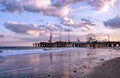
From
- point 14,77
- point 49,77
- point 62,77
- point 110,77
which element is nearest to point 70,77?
point 62,77

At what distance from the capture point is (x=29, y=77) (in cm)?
1166

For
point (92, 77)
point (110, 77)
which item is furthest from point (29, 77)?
point (110, 77)

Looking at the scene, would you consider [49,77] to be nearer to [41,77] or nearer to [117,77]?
[41,77]

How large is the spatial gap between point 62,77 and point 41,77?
3.70 ft

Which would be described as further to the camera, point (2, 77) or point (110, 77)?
point (2, 77)

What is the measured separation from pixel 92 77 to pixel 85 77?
36 centimetres

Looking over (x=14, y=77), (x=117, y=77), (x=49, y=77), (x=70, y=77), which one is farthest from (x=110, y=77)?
(x=14, y=77)

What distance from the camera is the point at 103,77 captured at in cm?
1122

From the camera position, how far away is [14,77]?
→ 463 inches

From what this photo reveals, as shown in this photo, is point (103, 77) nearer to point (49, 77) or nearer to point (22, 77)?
point (49, 77)

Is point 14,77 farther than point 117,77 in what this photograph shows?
Yes

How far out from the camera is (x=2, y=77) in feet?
39.1

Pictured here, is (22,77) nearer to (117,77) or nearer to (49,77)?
(49,77)

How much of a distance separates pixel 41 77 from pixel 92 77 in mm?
2658
